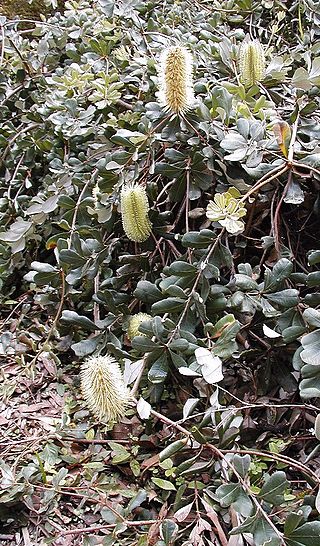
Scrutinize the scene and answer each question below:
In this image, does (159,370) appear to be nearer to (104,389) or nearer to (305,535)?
(104,389)

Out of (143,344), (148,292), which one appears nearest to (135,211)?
(148,292)

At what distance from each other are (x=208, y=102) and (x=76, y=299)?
20.2 inches

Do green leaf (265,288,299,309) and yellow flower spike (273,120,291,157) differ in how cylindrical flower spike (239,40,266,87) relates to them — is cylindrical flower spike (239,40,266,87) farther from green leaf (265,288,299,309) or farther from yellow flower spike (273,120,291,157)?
green leaf (265,288,299,309)

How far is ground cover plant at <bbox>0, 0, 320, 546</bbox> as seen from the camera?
2.93ft

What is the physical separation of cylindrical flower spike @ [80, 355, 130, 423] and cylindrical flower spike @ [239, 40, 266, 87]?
0.70 m

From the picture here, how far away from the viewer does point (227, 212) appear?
3.13ft

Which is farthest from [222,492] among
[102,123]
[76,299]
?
[102,123]

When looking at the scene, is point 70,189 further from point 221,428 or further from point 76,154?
point 221,428

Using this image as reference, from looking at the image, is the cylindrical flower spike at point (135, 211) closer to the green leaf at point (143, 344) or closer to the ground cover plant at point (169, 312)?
the ground cover plant at point (169, 312)

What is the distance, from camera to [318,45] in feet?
4.57

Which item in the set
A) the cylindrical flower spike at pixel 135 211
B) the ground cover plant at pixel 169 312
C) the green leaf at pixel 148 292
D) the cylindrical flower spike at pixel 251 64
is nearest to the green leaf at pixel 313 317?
the ground cover plant at pixel 169 312

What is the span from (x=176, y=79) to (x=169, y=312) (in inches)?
16.6

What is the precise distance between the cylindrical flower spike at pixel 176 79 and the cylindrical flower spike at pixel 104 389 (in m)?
0.49

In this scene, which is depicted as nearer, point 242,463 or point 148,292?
point 242,463
